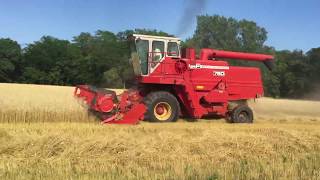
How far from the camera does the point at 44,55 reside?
70.4 metres

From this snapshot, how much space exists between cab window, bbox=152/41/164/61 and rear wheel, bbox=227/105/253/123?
124 inches

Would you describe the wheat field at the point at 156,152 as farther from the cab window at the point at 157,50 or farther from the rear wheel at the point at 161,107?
the cab window at the point at 157,50

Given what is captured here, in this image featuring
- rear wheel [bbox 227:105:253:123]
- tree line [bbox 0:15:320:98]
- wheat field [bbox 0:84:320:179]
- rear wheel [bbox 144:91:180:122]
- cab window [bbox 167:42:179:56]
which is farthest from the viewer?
tree line [bbox 0:15:320:98]

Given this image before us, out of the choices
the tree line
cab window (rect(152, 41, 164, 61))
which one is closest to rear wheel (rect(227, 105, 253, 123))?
cab window (rect(152, 41, 164, 61))

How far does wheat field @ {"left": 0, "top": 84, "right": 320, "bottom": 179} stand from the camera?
9.91 metres

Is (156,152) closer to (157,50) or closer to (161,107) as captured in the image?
(161,107)

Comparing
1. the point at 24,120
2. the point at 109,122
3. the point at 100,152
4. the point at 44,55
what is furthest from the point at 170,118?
the point at 44,55

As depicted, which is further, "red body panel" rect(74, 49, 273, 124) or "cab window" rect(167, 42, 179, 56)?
"cab window" rect(167, 42, 179, 56)

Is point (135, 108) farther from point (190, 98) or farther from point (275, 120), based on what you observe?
point (275, 120)

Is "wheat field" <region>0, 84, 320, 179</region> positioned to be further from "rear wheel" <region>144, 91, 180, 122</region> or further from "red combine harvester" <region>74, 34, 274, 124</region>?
"red combine harvester" <region>74, 34, 274, 124</region>

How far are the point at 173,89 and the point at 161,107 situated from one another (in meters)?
0.96

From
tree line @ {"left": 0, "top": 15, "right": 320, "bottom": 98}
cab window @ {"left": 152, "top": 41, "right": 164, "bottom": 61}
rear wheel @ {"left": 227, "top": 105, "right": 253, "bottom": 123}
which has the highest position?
tree line @ {"left": 0, "top": 15, "right": 320, "bottom": 98}

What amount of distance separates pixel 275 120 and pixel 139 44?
21.1 ft

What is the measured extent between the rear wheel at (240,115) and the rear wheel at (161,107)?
2165 millimetres
